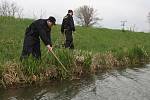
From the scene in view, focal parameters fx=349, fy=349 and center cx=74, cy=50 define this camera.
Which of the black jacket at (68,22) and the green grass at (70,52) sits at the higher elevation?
the black jacket at (68,22)

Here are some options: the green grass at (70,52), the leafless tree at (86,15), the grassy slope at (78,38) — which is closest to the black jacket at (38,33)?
the green grass at (70,52)

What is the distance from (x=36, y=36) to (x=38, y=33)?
163 mm

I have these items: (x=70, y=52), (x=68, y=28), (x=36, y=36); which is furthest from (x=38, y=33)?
(x=68, y=28)

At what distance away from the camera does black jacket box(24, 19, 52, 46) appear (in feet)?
37.9

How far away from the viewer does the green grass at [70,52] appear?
11.8 meters

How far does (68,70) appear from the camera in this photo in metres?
12.5

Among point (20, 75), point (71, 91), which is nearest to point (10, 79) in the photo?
point (20, 75)

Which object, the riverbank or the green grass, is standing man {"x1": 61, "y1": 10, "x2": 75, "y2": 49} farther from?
the riverbank

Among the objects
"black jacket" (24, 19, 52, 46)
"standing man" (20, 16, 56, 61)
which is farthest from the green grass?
"black jacket" (24, 19, 52, 46)

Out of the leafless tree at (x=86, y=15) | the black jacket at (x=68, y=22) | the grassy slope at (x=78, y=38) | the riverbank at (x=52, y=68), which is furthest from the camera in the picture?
the leafless tree at (x=86, y=15)

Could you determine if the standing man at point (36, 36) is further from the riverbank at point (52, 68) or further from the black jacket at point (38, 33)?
the riverbank at point (52, 68)

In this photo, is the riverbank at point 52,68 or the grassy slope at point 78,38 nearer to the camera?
the riverbank at point 52,68

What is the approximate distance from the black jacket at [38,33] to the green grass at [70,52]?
0.70 meters

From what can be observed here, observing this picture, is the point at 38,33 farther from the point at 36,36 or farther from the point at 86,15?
the point at 86,15
